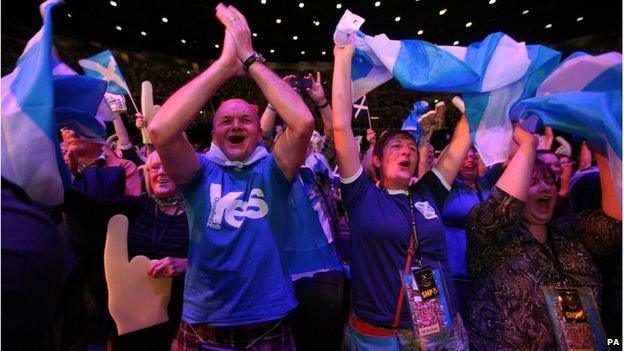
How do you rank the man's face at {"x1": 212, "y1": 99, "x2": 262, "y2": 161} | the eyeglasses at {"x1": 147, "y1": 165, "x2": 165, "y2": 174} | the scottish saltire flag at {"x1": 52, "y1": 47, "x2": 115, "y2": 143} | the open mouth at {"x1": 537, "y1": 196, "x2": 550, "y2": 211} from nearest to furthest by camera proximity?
the scottish saltire flag at {"x1": 52, "y1": 47, "x2": 115, "y2": 143}
the man's face at {"x1": 212, "y1": 99, "x2": 262, "y2": 161}
the open mouth at {"x1": 537, "y1": 196, "x2": 550, "y2": 211}
the eyeglasses at {"x1": 147, "y1": 165, "x2": 165, "y2": 174}

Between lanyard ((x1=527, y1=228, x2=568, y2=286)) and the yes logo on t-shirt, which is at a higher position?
the yes logo on t-shirt

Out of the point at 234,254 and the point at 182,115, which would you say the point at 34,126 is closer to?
the point at 182,115

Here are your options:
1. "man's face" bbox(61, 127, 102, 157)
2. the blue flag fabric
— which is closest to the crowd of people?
the blue flag fabric

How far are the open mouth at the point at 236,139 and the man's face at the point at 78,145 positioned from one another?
1.32 m

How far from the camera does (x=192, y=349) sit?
156 centimetres

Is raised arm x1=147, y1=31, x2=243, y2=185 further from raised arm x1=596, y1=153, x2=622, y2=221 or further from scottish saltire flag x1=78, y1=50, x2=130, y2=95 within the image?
scottish saltire flag x1=78, y1=50, x2=130, y2=95

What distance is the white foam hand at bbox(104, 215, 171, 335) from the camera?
1.79 metres

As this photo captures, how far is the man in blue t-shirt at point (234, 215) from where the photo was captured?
4.94ft

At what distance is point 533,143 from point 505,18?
11836 millimetres

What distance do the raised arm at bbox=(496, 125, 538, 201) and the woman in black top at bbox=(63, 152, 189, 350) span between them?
1468 millimetres

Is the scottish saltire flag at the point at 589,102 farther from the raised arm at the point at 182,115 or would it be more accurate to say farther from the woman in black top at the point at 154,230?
the woman in black top at the point at 154,230

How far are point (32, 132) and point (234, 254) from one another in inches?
31.6

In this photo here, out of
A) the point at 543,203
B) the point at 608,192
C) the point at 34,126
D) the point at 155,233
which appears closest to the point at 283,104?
the point at 34,126

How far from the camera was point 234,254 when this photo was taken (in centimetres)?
154
